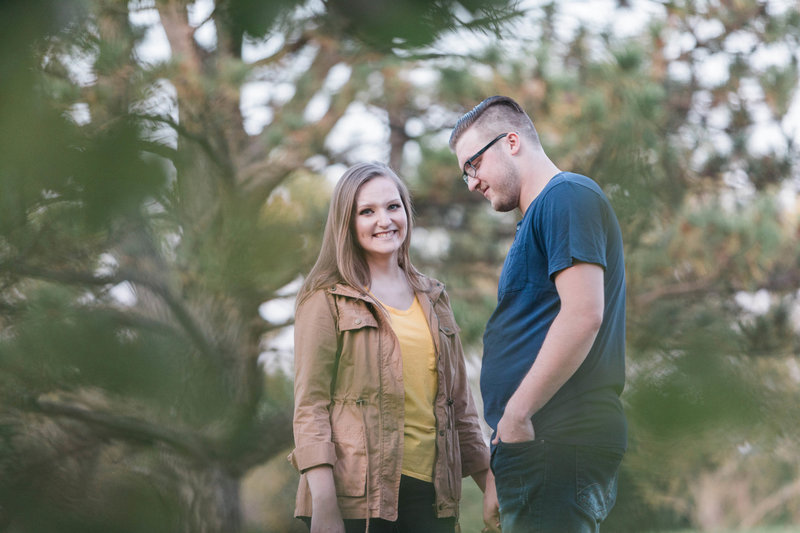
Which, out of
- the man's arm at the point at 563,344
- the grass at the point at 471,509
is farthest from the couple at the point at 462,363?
the grass at the point at 471,509

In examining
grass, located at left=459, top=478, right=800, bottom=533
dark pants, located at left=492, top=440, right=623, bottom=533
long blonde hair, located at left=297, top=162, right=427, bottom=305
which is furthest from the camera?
grass, located at left=459, top=478, right=800, bottom=533

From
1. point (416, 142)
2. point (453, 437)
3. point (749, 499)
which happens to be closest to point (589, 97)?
point (416, 142)

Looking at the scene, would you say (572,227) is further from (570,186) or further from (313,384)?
(313,384)

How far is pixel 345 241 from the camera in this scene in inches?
61.7

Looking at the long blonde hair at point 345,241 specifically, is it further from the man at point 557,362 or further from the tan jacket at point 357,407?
the man at point 557,362

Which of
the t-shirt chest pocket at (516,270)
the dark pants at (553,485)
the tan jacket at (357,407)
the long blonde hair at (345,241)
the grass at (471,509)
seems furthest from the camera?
the grass at (471,509)

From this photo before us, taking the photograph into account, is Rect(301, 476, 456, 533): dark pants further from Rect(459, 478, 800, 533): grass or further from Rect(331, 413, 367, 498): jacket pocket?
Rect(459, 478, 800, 533): grass

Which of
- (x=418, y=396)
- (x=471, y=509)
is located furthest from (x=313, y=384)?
(x=471, y=509)

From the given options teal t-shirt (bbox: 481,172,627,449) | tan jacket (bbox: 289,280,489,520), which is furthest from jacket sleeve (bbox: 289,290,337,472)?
teal t-shirt (bbox: 481,172,627,449)

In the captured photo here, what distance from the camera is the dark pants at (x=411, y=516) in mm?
1439

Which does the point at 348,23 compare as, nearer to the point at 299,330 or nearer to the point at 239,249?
the point at 239,249

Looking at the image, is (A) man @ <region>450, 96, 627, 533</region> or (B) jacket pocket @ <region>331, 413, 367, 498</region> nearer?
(A) man @ <region>450, 96, 627, 533</region>

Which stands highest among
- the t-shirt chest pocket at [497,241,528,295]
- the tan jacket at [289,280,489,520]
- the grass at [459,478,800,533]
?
the t-shirt chest pocket at [497,241,528,295]

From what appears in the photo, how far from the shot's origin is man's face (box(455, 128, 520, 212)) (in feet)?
4.65
